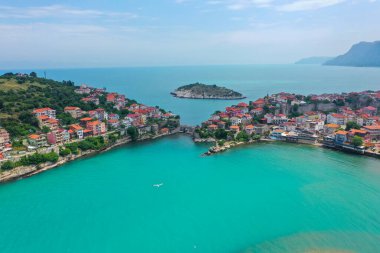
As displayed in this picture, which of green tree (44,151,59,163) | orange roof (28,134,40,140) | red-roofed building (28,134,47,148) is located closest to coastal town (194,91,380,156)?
green tree (44,151,59,163)

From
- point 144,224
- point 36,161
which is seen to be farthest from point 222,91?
point 144,224

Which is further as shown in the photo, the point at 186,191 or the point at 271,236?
the point at 186,191

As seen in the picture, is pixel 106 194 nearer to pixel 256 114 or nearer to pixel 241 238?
pixel 241 238

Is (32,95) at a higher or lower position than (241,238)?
higher

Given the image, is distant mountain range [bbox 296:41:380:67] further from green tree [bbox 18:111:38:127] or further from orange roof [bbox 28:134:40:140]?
orange roof [bbox 28:134:40:140]

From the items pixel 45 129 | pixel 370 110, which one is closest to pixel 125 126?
pixel 45 129

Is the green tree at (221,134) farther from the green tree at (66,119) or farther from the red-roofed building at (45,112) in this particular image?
the red-roofed building at (45,112)
